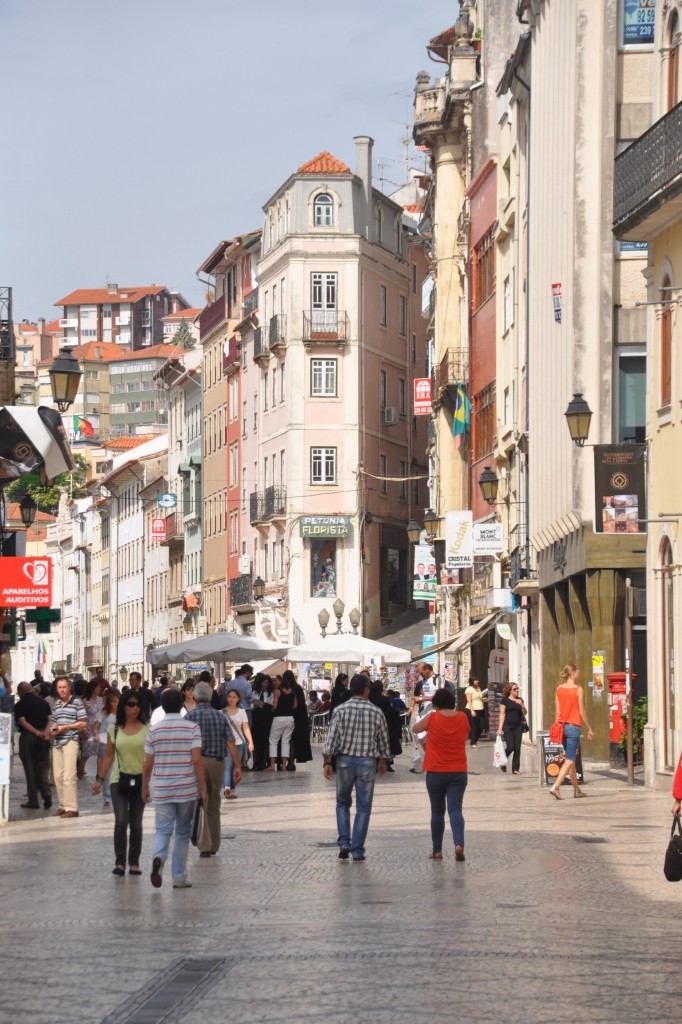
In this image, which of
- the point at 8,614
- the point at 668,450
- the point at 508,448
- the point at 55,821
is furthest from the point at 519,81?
the point at 55,821

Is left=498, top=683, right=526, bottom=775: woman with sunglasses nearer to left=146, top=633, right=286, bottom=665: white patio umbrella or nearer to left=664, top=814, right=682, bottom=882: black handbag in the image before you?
left=146, top=633, right=286, bottom=665: white patio umbrella

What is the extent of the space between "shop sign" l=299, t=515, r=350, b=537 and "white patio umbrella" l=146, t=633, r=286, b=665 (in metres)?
37.8

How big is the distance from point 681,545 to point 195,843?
11310 millimetres

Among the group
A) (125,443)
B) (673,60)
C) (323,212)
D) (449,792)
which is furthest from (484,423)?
(125,443)

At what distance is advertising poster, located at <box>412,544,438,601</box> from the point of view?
65.6 metres

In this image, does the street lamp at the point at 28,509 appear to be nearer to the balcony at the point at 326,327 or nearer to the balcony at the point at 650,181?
the balcony at the point at 650,181

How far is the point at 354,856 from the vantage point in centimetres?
1897

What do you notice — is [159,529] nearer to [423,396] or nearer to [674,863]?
[423,396]

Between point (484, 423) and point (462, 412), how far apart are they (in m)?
3.04

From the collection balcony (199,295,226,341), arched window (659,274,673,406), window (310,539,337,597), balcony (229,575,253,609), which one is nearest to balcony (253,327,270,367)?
window (310,539,337,597)

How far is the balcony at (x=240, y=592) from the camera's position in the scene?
292ft

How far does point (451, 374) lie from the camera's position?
223ft

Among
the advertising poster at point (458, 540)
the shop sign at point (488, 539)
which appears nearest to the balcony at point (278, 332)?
the advertising poster at point (458, 540)

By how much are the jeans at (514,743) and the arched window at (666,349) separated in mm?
7059
